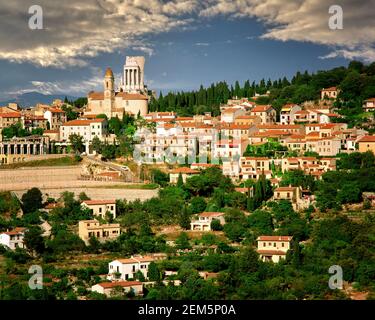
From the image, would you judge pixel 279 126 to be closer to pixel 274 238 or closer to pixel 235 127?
pixel 235 127

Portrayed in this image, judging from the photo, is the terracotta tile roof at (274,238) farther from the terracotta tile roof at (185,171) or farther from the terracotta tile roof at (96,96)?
the terracotta tile roof at (96,96)

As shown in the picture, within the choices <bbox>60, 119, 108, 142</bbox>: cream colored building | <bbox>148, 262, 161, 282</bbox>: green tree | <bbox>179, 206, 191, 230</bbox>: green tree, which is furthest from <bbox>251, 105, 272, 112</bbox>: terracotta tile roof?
<bbox>148, 262, 161, 282</bbox>: green tree

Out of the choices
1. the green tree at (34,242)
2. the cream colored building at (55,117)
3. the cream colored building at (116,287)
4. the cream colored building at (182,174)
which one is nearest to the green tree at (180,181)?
the cream colored building at (182,174)

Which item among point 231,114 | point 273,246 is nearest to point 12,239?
point 273,246

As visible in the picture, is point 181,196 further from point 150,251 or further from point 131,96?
point 131,96

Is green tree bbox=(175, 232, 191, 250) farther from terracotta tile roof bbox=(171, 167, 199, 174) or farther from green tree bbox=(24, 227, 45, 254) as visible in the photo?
terracotta tile roof bbox=(171, 167, 199, 174)

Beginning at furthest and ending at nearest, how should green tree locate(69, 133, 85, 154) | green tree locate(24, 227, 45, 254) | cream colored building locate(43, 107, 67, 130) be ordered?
1. cream colored building locate(43, 107, 67, 130)
2. green tree locate(69, 133, 85, 154)
3. green tree locate(24, 227, 45, 254)
